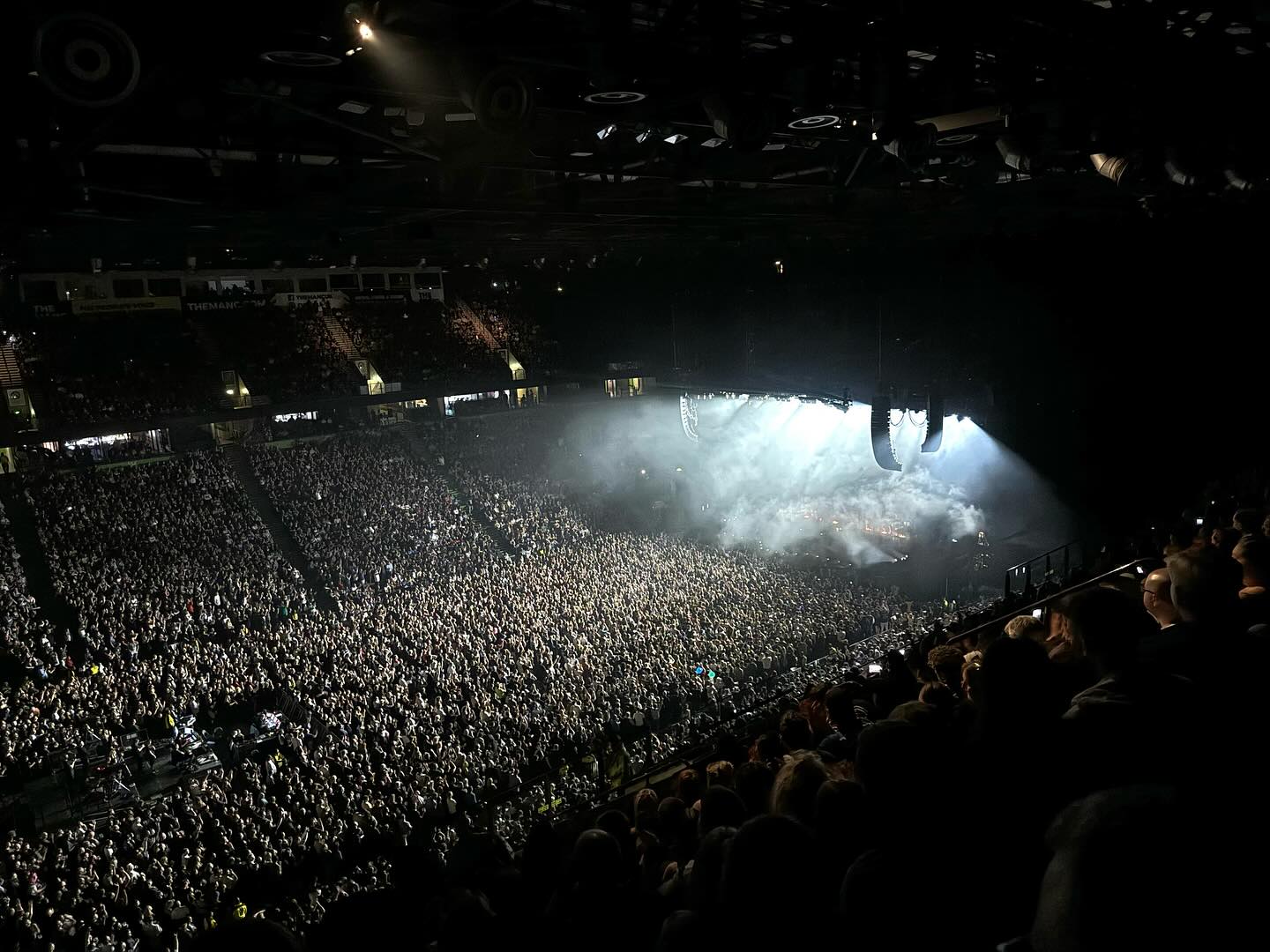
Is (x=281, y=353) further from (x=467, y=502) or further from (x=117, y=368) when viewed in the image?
(x=467, y=502)

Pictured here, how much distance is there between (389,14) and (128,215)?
6.61 meters

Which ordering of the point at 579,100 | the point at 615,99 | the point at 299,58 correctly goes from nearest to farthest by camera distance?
the point at 299,58 < the point at 615,99 < the point at 579,100

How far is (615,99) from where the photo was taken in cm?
532

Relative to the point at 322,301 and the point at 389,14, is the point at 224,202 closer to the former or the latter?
the point at 389,14

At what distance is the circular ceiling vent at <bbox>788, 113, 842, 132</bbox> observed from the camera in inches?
246

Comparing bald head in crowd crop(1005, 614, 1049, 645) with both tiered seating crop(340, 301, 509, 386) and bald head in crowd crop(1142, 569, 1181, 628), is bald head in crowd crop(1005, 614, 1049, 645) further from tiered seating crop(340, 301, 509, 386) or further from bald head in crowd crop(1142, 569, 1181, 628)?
tiered seating crop(340, 301, 509, 386)

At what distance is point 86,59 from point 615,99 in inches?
118

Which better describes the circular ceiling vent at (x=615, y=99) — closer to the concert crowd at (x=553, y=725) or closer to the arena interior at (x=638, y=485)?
the arena interior at (x=638, y=485)

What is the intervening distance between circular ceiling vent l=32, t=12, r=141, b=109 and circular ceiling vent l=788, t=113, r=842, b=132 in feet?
14.6

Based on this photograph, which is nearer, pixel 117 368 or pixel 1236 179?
pixel 1236 179

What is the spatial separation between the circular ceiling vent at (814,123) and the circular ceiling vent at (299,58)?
3420 millimetres

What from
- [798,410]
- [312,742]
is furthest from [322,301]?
[312,742]

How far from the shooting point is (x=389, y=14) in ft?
12.0

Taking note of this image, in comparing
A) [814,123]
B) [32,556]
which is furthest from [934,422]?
[32,556]
